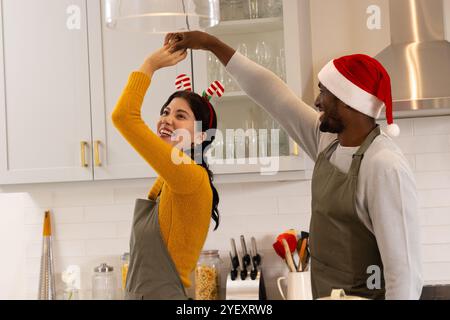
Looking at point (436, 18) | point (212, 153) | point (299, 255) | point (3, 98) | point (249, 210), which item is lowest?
point (299, 255)

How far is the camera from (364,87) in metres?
1.75

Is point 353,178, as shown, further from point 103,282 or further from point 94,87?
→ point 103,282

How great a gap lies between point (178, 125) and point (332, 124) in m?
0.43

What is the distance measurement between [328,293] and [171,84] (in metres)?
1.39

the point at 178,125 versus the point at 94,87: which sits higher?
the point at 94,87

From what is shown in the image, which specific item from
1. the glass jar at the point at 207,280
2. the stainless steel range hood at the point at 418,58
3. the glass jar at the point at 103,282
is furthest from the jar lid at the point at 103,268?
the stainless steel range hood at the point at 418,58

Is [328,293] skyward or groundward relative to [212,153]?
groundward

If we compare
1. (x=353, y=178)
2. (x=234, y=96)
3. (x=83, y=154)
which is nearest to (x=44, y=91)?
(x=83, y=154)

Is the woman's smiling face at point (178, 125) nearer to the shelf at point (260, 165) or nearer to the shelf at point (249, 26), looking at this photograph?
the shelf at point (260, 165)

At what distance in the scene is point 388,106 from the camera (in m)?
1.75

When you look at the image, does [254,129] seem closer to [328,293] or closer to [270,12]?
[270,12]
